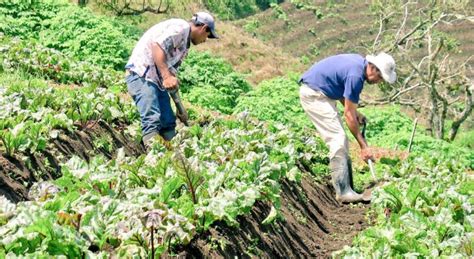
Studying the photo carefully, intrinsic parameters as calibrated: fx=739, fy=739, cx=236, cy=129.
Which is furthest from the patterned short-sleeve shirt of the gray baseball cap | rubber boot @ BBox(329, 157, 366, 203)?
rubber boot @ BBox(329, 157, 366, 203)

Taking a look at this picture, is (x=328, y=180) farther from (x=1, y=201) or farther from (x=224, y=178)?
(x=1, y=201)

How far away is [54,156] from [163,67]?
1301 mm

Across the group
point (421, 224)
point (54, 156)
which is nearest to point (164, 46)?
point (54, 156)

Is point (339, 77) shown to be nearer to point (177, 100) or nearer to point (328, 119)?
point (328, 119)

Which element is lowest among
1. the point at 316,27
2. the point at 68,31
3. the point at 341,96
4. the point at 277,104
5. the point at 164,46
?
the point at 316,27

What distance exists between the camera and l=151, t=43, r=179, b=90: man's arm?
688 cm

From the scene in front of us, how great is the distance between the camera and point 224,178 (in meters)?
5.13

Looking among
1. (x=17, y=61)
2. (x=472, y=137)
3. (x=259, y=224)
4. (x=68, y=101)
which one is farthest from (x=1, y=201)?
(x=472, y=137)

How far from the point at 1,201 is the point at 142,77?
3.37 m

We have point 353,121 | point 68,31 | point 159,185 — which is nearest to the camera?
point 159,185

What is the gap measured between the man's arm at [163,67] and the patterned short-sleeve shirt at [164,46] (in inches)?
3.2

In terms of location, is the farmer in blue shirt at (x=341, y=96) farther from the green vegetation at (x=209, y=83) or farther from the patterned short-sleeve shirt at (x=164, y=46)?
the green vegetation at (x=209, y=83)

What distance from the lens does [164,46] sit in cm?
710

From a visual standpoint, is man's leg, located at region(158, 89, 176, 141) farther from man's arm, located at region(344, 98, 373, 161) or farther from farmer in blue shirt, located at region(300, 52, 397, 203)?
man's arm, located at region(344, 98, 373, 161)
